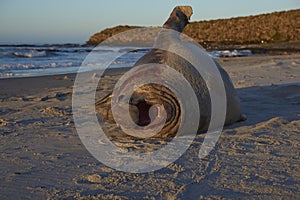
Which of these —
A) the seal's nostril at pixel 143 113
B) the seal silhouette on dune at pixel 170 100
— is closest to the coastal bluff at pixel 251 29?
the seal silhouette on dune at pixel 170 100

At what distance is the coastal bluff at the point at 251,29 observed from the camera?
111 ft

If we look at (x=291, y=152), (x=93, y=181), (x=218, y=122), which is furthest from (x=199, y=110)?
(x=93, y=181)

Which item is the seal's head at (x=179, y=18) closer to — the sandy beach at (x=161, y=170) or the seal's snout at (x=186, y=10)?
the seal's snout at (x=186, y=10)

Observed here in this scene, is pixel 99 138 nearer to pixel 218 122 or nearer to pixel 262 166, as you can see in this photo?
pixel 218 122

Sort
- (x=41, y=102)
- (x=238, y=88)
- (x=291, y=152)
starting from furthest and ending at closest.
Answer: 1. (x=238, y=88)
2. (x=41, y=102)
3. (x=291, y=152)

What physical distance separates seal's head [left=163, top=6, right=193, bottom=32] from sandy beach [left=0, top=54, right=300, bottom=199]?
134 cm

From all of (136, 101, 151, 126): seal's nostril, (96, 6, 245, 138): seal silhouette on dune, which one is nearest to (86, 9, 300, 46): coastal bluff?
(96, 6, 245, 138): seal silhouette on dune

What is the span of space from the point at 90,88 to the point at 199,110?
11.3 ft

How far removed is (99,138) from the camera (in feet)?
11.1

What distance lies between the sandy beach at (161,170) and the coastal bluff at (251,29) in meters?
29.5

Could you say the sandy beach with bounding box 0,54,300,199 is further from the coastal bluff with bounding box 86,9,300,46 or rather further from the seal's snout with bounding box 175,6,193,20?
the coastal bluff with bounding box 86,9,300,46

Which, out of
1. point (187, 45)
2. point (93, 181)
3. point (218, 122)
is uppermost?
point (187, 45)

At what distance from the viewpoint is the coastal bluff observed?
33.8m

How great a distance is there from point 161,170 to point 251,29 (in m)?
37.6
